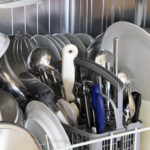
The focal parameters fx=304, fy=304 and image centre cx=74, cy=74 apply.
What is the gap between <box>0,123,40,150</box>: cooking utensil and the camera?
0.55m

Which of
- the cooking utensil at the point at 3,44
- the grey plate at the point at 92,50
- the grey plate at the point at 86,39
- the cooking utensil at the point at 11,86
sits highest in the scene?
the cooking utensil at the point at 3,44

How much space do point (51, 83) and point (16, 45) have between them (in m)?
0.16

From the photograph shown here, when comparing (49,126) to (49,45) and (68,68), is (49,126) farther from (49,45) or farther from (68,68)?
(49,45)

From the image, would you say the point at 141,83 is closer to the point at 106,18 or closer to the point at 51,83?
the point at 51,83

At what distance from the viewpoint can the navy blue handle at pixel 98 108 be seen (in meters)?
0.60

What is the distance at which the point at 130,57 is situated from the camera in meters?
0.83

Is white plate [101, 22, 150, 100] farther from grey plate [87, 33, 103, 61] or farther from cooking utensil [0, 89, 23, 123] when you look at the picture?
cooking utensil [0, 89, 23, 123]

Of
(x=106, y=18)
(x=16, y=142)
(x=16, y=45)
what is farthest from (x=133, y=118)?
(x=106, y=18)

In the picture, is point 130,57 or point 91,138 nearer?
point 91,138

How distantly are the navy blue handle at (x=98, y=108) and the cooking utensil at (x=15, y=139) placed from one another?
0.13 metres

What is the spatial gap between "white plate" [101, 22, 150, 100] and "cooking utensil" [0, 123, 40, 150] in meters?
0.35

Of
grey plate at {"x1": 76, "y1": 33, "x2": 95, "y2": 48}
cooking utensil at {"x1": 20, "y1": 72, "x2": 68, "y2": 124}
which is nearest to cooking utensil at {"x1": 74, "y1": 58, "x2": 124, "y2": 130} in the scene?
cooking utensil at {"x1": 20, "y1": 72, "x2": 68, "y2": 124}

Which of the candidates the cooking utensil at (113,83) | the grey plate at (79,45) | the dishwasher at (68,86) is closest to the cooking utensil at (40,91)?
the dishwasher at (68,86)

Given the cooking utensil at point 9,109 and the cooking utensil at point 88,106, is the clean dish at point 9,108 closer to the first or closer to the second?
the cooking utensil at point 9,109
